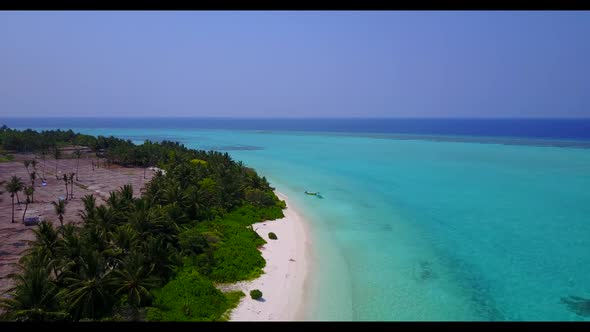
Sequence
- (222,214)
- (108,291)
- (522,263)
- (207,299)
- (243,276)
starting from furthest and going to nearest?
1. (222,214)
2. (522,263)
3. (243,276)
4. (207,299)
5. (108,291)

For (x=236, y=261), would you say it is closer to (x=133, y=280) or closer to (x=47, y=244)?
(x=133, y=280)

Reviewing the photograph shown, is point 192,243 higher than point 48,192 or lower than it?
higher

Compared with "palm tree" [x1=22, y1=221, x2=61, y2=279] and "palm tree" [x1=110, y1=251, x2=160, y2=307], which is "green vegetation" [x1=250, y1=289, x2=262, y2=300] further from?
"palm tree" [x1=22, y1=221, x2=61, y2=279]

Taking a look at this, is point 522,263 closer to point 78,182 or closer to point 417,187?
point 417,187

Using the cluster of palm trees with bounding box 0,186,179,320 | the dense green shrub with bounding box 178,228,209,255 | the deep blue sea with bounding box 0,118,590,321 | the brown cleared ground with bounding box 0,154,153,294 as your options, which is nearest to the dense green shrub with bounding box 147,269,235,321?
the cluster of palm trees with bounding box 0,186,179,320

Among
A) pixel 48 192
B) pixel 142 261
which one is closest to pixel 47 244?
pixel 142 261
